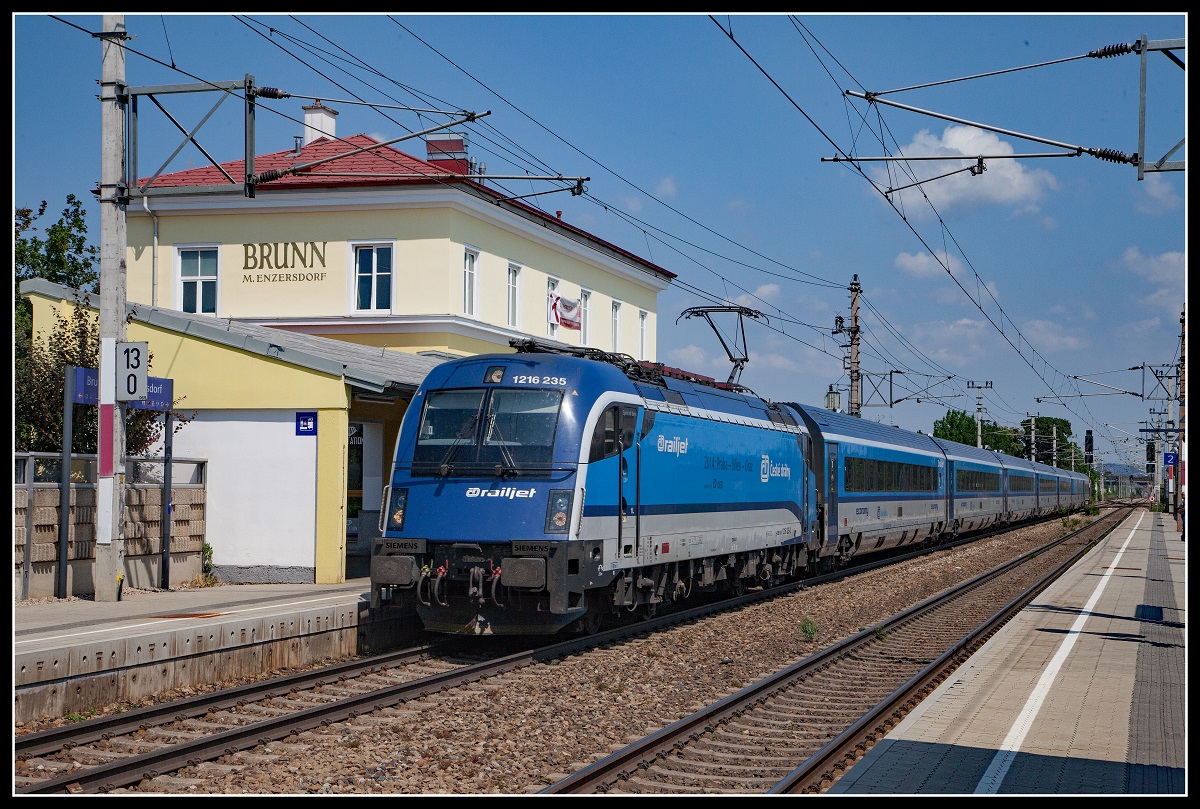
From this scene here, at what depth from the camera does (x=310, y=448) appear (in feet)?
58.9

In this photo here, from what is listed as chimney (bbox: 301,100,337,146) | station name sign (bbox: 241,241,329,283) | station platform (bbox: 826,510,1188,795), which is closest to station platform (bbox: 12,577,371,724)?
station platform (bbox: 826,510,1188,795)

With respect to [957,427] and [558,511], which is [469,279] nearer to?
[558,511]

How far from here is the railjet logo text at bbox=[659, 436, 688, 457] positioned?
14759mm

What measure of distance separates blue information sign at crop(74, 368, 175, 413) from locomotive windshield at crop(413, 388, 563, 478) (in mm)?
4025

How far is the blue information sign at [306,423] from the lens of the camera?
18.0 meters

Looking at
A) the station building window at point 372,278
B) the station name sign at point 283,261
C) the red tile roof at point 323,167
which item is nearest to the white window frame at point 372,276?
the station building window at point 372,278

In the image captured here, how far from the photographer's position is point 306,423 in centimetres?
1800

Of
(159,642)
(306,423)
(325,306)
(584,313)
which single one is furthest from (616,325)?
(159,642)

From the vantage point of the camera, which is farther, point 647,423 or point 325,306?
point 325,306

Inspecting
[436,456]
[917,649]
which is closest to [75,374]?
[436,456]

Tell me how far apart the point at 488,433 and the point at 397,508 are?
4.49 feet

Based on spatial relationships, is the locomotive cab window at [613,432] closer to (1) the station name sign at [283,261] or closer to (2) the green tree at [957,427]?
(1) the station name sign at [283,261]

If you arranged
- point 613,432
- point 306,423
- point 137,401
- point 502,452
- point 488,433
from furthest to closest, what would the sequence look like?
1. point 306,423
2. point 137,401
3. point 613,432
4. point 488,433
5. point 502,452

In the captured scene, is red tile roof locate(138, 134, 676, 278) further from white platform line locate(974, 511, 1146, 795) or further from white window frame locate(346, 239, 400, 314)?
white platform line locate(974, 511, 1146, 795)
